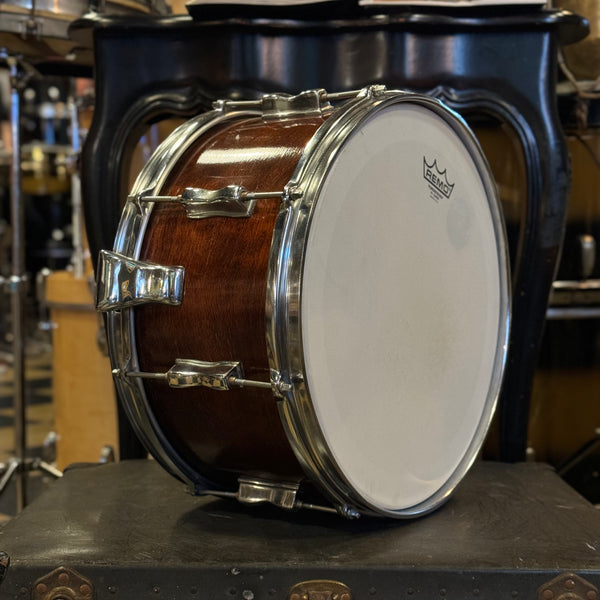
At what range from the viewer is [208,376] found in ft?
3.06

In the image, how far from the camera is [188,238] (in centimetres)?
98

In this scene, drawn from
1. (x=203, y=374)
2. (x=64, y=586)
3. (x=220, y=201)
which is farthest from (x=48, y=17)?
(x=64, y=586)

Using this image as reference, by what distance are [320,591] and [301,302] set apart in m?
0.29

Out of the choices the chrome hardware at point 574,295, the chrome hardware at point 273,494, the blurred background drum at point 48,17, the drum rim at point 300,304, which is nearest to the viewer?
the drum rim at point 300,304

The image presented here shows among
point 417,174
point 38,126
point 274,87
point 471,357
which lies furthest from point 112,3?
point 38,126

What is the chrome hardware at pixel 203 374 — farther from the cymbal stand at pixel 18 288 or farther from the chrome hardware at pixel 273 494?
the cymbal stand at pixel 18 288

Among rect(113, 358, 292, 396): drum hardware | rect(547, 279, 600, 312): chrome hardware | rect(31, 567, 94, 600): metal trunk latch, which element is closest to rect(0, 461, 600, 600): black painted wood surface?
rect(31, 567, 94, 600): metal trunk latch

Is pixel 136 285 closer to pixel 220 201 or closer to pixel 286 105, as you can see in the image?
pixel 220 201

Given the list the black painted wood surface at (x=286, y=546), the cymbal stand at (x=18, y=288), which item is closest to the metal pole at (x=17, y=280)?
the cymbal stand at (x=18, y=288)

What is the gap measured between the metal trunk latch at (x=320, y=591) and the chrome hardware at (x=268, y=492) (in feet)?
0.37

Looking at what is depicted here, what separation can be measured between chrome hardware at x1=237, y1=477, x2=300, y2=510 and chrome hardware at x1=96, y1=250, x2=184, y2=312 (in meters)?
0.23

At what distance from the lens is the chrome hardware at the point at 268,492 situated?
0.98 metres

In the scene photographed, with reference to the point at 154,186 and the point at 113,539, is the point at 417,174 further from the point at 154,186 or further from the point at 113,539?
the point at 113,539

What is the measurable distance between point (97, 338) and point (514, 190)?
90cm
